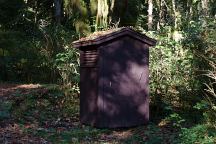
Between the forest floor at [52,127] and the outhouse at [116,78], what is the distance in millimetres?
293

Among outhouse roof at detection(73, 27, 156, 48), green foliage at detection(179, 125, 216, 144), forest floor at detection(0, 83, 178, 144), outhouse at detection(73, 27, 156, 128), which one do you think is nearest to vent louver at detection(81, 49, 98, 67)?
outhouse at detection(73, 27, 156, 128)

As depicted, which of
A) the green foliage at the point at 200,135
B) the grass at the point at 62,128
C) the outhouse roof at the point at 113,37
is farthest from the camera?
the outhouse roof at the point at 113,37

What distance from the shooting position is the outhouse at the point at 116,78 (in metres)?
9.16

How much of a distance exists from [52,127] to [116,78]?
5.94 ft

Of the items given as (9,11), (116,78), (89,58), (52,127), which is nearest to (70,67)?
(89,58)

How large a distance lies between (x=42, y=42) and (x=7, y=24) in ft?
15.8

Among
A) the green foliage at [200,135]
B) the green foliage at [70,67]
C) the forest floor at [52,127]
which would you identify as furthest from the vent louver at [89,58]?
the green foliage at [200,135]

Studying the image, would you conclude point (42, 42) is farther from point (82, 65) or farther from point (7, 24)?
point (82, 65)

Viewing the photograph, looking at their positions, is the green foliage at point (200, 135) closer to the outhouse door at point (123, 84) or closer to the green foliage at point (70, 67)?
the outhouse door at point (123, 84)

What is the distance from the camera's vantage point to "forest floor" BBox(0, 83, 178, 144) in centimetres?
828

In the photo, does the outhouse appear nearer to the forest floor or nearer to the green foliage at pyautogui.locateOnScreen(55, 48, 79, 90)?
the forest floor

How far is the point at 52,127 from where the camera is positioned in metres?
9.47

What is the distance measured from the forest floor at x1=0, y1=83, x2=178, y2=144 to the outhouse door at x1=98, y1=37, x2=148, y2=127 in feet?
0.96

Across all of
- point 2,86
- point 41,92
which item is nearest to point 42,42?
point 2,86
